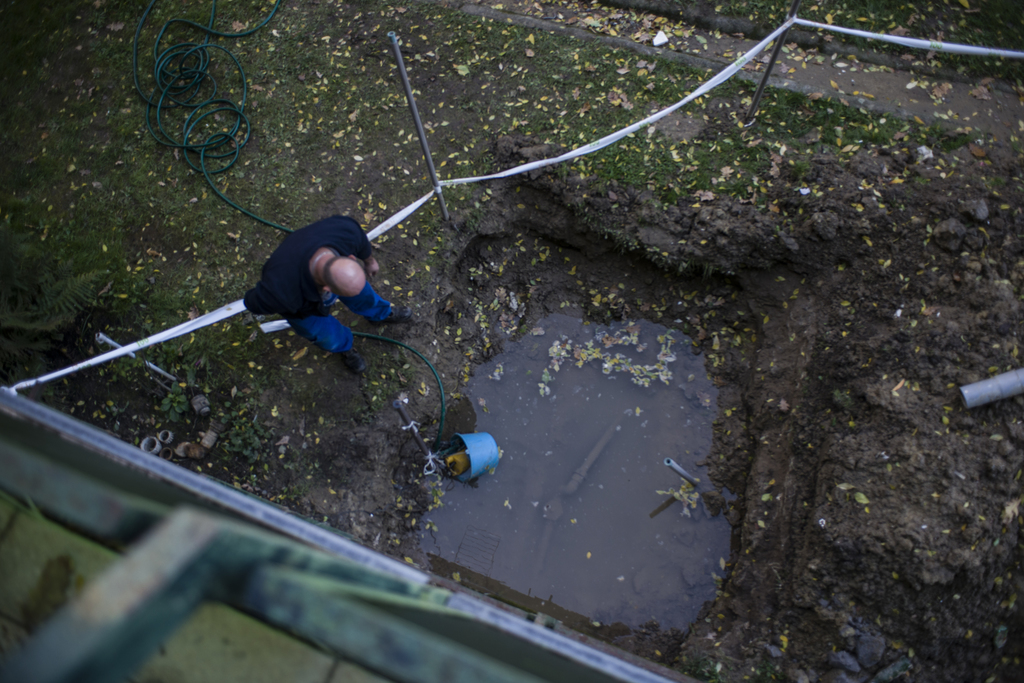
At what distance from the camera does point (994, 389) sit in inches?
142

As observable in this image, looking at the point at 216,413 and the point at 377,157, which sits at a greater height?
the point at 377,157

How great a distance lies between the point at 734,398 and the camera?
489 centimetres

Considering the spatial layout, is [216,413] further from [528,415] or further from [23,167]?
[23,167]

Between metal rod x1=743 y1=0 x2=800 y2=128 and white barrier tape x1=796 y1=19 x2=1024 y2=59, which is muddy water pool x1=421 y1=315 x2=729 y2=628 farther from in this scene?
white barrier tape x1=796 y1=19 x2=1024 y2=59

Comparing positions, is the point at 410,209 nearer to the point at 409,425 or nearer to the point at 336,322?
the point at 336,322

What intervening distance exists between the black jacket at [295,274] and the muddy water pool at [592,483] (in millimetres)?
1978

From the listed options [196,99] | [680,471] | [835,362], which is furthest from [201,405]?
[835,362]

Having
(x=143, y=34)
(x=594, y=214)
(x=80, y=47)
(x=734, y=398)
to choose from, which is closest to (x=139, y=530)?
(x=594, y=214)

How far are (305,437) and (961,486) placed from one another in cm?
497

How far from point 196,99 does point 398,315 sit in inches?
147

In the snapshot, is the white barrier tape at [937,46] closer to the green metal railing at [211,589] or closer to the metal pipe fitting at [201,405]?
the green metal railing at [211,589]

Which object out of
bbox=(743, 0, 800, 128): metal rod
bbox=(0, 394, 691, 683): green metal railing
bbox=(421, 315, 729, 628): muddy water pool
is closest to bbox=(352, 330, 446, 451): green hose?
bbox=(421, 315, 729, 628): muddy water pool

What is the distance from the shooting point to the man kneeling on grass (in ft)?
11.2

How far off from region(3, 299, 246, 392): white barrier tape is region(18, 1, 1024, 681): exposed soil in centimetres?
27
